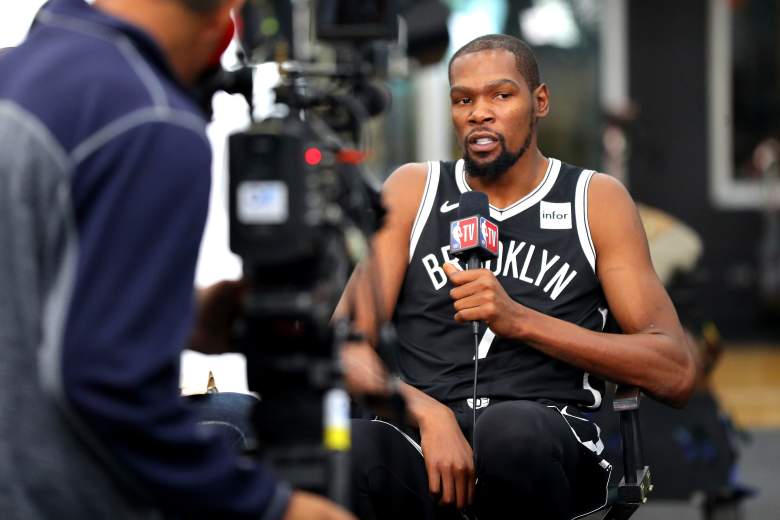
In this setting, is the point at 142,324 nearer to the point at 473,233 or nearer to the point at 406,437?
the point at 473,233

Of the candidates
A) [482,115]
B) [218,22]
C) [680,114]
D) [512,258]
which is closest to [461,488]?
[512,258]

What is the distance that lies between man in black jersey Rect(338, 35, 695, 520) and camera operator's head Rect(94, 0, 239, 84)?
111 centimetres

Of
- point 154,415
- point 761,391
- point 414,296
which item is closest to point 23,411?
point 154,415

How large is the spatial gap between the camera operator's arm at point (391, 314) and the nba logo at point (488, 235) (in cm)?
25

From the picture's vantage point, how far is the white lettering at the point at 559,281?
11.7 feet

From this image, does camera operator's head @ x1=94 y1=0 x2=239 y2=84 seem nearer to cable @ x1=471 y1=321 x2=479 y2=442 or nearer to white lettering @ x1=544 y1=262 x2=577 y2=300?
cable @ x1=471 y1=321 x2=479 y2=442

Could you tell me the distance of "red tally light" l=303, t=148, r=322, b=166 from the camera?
2180 millimetres

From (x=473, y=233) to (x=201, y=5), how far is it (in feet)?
4.50

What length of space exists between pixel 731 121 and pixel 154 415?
427 inches

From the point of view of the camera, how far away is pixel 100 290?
1.84 metres

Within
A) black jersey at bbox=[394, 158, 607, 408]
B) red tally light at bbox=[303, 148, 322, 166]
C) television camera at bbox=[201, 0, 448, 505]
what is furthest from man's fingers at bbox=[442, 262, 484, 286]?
red tally light at bbox=[303, 148, 322, 166]

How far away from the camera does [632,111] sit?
1045 cm

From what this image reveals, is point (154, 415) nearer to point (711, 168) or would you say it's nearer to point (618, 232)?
point (618, 232)

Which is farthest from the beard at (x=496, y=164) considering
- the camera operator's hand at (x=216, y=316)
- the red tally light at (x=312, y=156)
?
the red tally light at (x=312, y=156)
